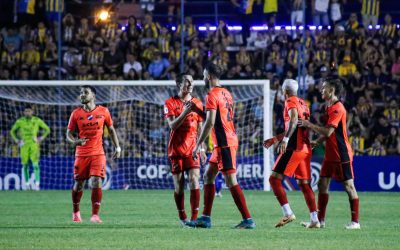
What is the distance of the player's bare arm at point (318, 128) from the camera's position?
13.5 metres

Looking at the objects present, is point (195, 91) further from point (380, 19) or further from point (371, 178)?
point (380, 19)

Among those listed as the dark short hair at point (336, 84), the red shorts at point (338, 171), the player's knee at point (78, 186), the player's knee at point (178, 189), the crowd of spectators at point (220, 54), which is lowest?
the player's knee at point (78, 186)

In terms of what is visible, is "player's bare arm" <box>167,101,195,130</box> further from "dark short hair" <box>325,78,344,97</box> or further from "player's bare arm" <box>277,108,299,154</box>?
"dark short hair" <box>325,78,344,97</box>

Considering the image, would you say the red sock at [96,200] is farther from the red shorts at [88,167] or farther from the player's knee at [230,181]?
the player's knee at [230,181]

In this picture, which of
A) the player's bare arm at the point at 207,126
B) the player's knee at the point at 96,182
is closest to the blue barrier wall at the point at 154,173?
the player's knee at the point at 96,182

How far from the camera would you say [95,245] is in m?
11.0

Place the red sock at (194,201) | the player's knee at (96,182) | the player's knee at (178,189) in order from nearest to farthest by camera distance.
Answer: the red sock at (194,201), the player's knee at (178,189), the player's knee at (96,182)

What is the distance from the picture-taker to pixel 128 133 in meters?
27.8

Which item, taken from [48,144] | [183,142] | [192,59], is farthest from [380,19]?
[183,142]

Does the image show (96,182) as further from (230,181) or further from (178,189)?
(230,181)

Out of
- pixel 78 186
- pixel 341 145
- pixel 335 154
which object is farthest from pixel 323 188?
pixel 78 186

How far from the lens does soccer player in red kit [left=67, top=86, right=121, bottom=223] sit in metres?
15.2

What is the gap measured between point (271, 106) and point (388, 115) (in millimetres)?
3543

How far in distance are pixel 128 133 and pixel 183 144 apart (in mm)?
13615
